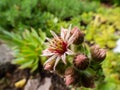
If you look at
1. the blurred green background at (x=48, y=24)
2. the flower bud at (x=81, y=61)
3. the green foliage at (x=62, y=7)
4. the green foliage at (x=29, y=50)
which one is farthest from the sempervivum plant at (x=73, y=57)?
the green foliage at (x=62, y=7)

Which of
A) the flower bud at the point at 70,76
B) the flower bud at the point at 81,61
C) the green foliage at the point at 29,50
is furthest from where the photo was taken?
the green foliage at the point at 29,50

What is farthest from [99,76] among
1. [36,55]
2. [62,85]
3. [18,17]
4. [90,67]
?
[18,17]

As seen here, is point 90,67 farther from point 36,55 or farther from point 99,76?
point 36,55

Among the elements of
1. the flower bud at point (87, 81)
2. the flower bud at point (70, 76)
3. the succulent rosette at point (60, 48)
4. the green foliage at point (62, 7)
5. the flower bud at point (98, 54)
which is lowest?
the green foliage at point (62, 7)

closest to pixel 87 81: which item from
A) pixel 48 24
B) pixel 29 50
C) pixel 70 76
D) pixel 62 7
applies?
pixel 70 76

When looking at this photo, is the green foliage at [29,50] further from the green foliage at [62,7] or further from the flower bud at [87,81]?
the flower bud at [87,81]

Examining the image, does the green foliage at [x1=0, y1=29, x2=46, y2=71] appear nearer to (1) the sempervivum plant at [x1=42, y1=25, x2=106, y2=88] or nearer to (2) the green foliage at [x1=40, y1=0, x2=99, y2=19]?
(2) the green foliage at [x1=40, y1=0, x2=99, y2=19]

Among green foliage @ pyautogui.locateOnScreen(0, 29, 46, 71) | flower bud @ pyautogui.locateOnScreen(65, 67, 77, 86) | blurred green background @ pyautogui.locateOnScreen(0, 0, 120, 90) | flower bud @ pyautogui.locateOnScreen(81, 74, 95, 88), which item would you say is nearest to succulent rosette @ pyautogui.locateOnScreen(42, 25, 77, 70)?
flower bud @ pyautogui.locateOnScreen(65, 67, 77, 86)
